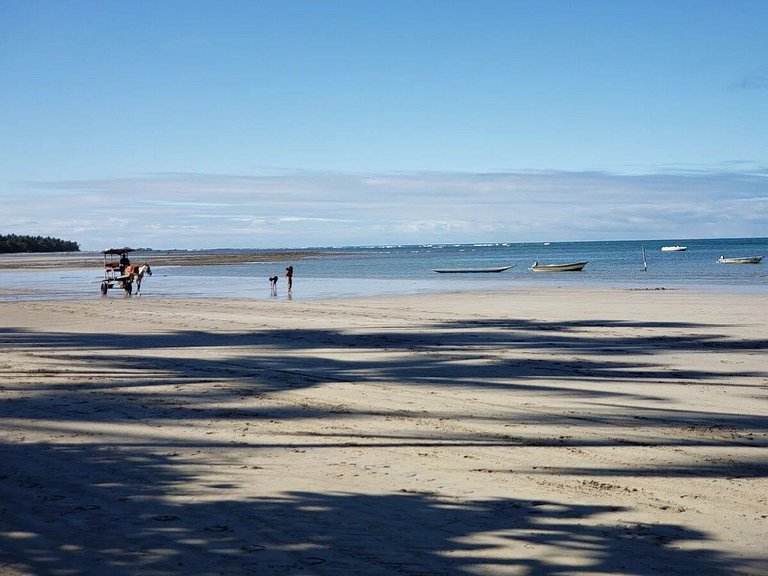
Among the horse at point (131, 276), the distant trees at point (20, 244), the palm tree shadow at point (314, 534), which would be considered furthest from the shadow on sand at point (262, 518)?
the distant trees at point (20, 244)

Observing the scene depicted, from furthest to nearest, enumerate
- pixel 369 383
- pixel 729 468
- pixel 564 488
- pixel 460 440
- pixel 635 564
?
pixel 369 383
pixel 460 440
pixel 729 468
pixel 564 488
pixel 635 564

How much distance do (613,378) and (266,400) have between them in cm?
510

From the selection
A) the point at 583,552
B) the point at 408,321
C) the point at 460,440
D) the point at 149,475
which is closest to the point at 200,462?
the point at 149,475

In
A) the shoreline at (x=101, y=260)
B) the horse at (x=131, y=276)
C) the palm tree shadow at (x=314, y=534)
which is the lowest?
the palm tree shadow at (x=314, y=534)

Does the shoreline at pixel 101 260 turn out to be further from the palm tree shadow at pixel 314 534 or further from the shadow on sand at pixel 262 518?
the palm tree shadow at pixel 314 534

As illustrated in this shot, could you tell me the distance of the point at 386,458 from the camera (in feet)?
25.8

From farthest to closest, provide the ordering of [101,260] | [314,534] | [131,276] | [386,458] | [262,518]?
1. [101,260]
2. [131,276]
3. [386,458]
4. [262,518]
5. [314,534]

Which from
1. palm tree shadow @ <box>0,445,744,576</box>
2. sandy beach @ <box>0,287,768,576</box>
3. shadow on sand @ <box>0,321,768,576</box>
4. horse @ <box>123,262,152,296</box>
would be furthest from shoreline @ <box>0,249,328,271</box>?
palm tree shadow @ <box>0,445,744,576</box>

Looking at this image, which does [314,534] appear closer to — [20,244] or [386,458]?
[386,458]

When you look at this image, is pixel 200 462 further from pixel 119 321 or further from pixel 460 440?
pixel 119 321

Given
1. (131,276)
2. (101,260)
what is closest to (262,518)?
(131,276)

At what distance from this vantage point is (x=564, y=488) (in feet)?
22.7

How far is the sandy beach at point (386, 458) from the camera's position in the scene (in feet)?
18.0

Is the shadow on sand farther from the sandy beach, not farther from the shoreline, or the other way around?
the shoreline
